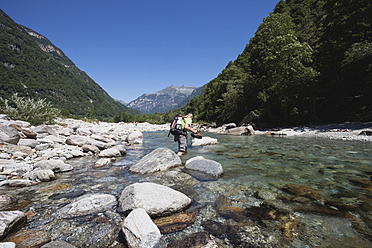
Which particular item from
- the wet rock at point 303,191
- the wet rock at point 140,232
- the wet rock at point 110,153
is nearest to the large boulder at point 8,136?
the wet rock at point 110,153

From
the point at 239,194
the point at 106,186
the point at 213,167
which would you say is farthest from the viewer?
the point at 213,167

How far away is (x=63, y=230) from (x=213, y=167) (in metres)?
3.88

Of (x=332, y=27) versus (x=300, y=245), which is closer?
(x=300, y=245)

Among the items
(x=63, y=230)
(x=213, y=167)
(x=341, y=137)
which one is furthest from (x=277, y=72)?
(x=63, y=230)

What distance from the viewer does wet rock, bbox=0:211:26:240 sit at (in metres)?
2.11

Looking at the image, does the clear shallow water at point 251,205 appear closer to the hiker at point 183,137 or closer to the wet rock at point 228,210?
the wet rock at point 228,210

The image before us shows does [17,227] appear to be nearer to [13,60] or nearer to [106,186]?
[106,186]

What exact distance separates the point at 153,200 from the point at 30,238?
1692 mm

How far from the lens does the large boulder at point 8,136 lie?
251 inches

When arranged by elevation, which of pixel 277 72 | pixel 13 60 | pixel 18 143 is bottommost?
pixel 18 143

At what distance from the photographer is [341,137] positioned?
39.9 ft

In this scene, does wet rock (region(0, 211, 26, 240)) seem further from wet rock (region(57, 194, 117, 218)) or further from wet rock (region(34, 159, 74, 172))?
wet rock (region(34, 159, 74, 172))

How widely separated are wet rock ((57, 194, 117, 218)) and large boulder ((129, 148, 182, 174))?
2.17 metres

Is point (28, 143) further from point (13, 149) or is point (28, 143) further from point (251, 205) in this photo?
point (251, 205)
